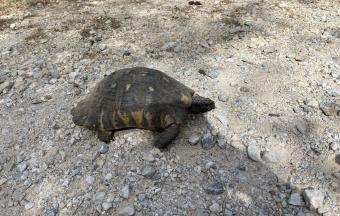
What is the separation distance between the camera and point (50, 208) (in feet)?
13.0

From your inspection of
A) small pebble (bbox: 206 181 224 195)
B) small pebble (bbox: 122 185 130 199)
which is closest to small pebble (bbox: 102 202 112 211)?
small pebble (bbox: 122 185 130 199)

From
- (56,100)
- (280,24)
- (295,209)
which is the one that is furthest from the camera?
(280,24)

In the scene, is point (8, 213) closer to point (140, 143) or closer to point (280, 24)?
point (140, 143)

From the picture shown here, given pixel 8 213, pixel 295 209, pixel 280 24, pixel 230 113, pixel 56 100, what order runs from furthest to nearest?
1. pixel 280 24
2. pixel 56 100
3. pixel 230 113
4. pixel 8 213
5. pixel 295 209

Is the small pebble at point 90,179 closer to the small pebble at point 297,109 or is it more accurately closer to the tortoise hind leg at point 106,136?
the tortoise hind leg at point 106,136

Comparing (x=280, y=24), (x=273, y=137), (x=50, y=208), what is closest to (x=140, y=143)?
(x=50, y=208)

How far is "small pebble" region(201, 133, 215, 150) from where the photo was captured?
4427 millimetres

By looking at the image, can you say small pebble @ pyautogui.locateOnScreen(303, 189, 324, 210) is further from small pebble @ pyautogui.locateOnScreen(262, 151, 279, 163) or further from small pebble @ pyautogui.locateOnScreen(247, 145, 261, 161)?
small pebble @ pyautogui.locateOnScreen(247, 145, 261, 161)

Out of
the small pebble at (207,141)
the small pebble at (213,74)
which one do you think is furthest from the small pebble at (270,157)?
the small pebble at (213,74)

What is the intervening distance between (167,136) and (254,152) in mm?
1048

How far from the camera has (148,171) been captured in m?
4.17

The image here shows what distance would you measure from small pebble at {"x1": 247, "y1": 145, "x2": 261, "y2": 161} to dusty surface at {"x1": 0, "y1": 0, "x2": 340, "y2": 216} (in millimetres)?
12

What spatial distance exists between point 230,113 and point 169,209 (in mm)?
1698

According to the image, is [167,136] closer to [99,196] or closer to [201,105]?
[201,105]
